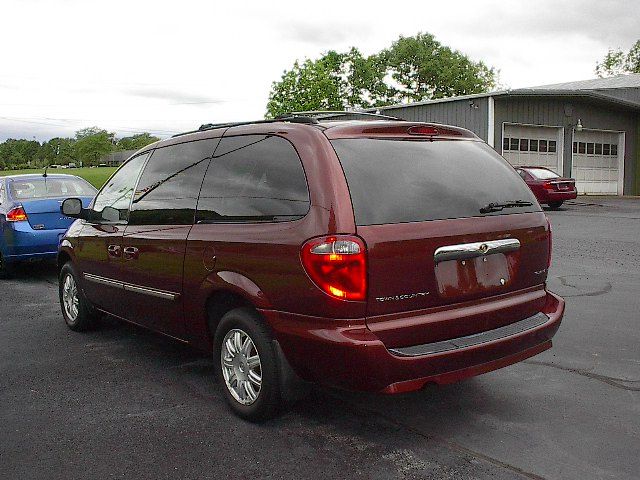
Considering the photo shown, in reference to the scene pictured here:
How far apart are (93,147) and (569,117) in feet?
420

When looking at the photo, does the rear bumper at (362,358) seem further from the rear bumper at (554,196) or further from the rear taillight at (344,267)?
the rear bumper at (554,196)

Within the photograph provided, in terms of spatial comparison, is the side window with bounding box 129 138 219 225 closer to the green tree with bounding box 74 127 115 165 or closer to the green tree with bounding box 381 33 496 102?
the green tree with bounding box 381 33 496 102

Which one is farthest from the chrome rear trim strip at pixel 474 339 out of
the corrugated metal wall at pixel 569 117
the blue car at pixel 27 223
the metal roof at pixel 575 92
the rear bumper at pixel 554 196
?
the corrugated metal wall at pixel 569 117

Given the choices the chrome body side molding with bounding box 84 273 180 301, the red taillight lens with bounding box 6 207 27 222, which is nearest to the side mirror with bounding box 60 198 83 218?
the chrome body side molding with bounding box 84 273 180 301

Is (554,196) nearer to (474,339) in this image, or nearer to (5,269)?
(5,269)

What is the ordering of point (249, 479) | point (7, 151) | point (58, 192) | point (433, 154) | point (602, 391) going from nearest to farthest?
point (249, 479), point (433, 154), point (602, 391), point (58, 192), point (7, 151)

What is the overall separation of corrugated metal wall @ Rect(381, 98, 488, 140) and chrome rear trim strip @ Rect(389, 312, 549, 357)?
2117 cm

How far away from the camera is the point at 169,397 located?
13.8ft

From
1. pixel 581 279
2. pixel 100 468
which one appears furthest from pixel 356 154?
pixel 581 279

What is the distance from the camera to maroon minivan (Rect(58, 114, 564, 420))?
3.18 m

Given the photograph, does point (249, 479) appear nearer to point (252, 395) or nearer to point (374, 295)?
point (252, 395)

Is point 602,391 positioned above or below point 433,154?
below

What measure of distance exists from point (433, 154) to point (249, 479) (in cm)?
196

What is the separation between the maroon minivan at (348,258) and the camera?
10.4ft
